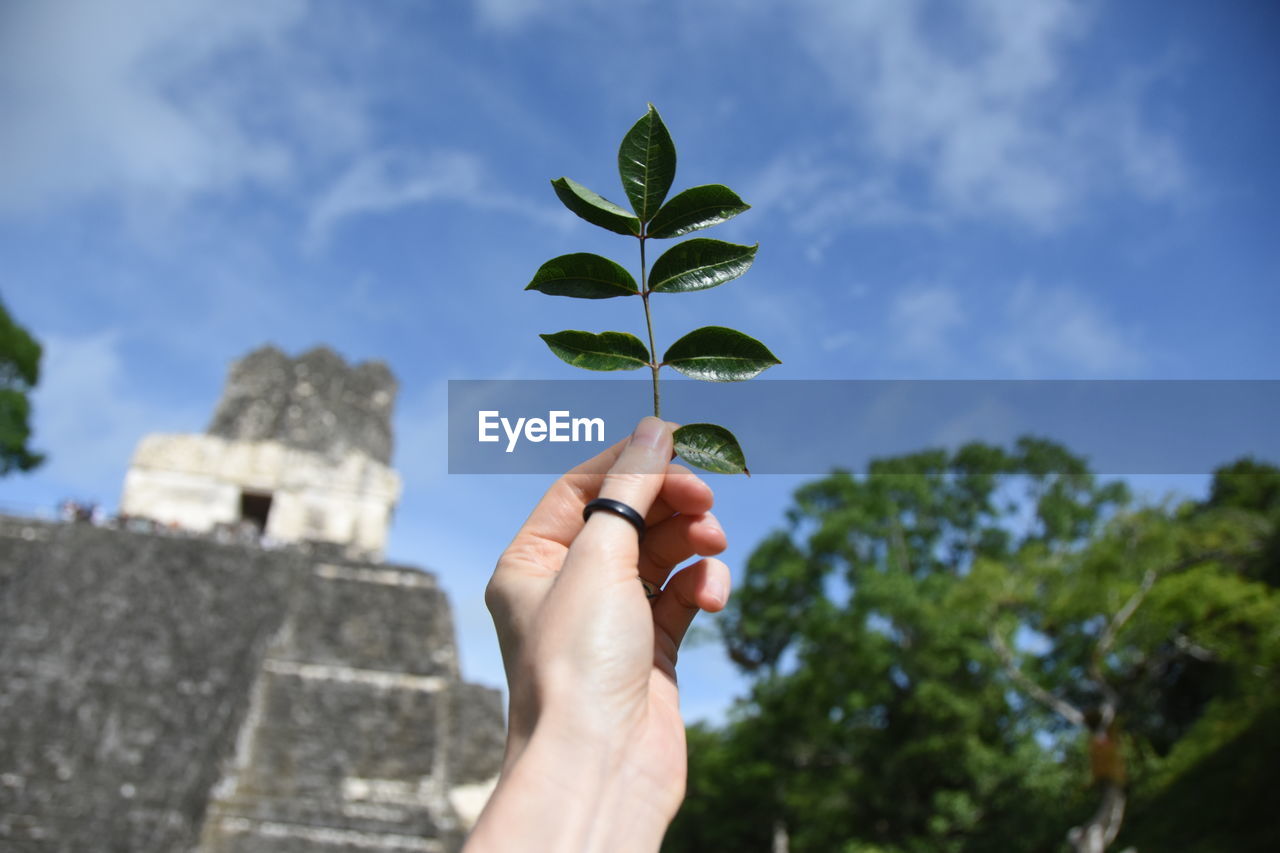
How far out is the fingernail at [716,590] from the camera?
1081 millimetres

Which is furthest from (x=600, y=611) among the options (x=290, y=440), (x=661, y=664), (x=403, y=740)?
(x=290, y=440)

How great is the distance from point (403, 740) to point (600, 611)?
7.20 m

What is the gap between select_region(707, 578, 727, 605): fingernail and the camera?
1081mm

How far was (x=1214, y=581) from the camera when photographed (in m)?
8.72

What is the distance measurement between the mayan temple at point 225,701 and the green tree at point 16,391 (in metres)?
10.7

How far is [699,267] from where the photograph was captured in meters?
1.00

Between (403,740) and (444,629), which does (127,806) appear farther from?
(444,629)

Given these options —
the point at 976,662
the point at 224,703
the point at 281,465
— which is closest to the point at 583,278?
the point at 224,703

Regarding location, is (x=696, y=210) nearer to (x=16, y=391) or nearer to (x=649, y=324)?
(x=649, y=324)

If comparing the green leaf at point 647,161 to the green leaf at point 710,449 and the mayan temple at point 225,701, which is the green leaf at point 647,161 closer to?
the green leaf at point 710,449

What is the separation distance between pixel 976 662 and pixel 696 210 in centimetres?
1226

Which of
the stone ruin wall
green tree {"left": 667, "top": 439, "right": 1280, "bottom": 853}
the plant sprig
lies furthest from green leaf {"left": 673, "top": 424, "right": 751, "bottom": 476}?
green tree {"left": 667, "top": 439, "right": 1280, "bottom": 853}

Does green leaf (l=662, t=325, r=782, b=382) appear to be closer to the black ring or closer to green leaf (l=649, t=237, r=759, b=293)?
green leaf (l=649, t=237, r=759, b=293)

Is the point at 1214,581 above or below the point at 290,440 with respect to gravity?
below
